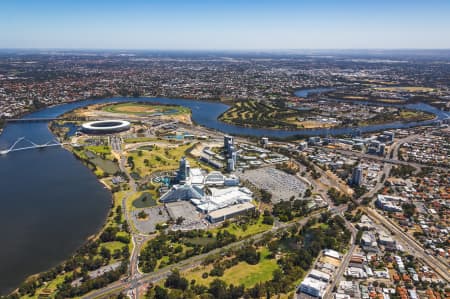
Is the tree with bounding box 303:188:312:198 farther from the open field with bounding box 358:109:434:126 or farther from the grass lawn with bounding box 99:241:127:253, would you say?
the open field with bounding box 358:109:434:126

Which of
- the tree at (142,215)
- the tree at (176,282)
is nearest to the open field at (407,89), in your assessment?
the tree at (142,215)

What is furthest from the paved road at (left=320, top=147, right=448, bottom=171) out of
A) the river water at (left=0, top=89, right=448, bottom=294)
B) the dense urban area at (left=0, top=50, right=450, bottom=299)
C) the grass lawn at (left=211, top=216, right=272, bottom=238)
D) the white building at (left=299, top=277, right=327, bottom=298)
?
the river water at (left=0, top=89, right=448, bottom=294)

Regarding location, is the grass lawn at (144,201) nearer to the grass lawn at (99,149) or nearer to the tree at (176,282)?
the tree at (176,282)

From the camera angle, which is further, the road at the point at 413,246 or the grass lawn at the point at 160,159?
the grass lawn at the point at 160,159

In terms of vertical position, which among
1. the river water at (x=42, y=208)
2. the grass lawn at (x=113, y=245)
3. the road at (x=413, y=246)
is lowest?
the river water at (x=42, y=208)

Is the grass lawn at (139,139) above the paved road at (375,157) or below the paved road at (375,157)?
above

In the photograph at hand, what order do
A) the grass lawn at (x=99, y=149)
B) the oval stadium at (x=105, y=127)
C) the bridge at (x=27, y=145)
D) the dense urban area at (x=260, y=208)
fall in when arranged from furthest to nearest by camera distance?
the oval stadium at (x=105, y=127) < the bridge at (x=27, y=145) < the grass lawn at (x=99, y=149) < the dense urban area at (x=260, y=208)

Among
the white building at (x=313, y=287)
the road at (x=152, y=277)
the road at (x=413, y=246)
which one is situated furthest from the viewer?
the road at (x=413, y=246)

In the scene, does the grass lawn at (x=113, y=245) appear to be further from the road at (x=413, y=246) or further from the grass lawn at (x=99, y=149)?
the grass lawn at (x=99, y=149)
